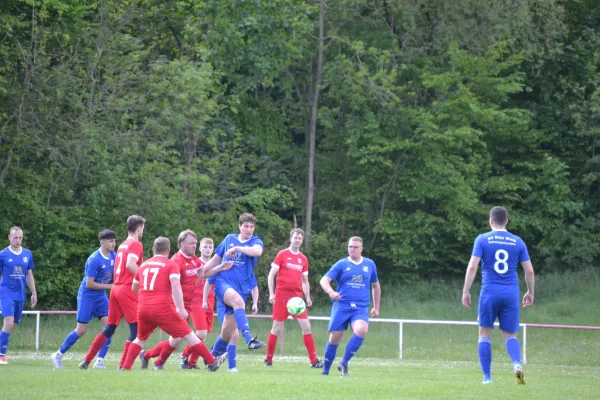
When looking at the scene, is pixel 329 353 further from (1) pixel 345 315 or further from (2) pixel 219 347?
(2) pixel 219 347

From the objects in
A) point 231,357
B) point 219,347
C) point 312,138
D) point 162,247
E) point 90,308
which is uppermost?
point 312,138

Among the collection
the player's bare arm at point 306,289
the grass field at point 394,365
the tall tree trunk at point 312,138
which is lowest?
the grass field at point 394,365

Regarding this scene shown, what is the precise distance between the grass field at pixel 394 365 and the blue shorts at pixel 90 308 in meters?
0.76

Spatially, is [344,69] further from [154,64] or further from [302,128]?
[154,64]

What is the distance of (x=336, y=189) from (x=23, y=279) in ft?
68.5

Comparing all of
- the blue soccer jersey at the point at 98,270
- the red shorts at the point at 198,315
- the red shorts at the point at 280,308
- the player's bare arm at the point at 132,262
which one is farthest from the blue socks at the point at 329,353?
the blue soccer jersey at the point at 98,270

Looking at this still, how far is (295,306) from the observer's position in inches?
615

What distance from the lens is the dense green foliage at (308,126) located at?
28703 millimetres

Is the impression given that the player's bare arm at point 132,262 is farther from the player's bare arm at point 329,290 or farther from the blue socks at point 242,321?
the player's bare arm at point 329,290

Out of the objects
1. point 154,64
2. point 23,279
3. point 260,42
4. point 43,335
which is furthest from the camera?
point 260,42

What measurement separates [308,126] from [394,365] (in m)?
18.2

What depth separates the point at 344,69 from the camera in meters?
33.5

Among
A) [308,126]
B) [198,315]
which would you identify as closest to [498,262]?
[198,315]

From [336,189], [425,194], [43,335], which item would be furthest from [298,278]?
[336,189]
